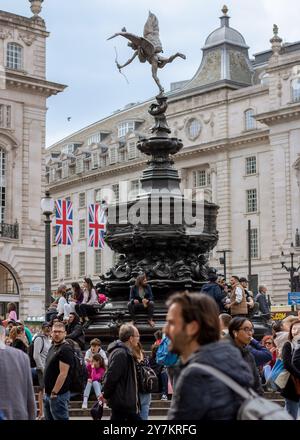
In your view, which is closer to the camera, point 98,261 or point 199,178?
point 199,178

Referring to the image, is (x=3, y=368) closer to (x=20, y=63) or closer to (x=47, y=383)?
(x=47, y=383)

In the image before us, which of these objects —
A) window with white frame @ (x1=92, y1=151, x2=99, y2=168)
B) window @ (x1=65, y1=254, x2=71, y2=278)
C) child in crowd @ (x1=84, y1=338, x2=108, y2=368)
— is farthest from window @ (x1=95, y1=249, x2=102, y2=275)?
child in crowd @ (x1=84, y1=338, x2=108, y2=368)

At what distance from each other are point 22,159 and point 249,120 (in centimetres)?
2554

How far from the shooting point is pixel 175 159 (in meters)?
78.4

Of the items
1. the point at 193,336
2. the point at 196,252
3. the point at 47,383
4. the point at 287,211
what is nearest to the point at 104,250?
the point at 287,211

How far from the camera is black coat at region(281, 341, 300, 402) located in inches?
427

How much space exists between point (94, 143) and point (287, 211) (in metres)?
30.2

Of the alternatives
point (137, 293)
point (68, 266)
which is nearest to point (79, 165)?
point (68, 266)

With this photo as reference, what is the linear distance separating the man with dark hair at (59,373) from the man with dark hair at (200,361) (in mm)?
6587

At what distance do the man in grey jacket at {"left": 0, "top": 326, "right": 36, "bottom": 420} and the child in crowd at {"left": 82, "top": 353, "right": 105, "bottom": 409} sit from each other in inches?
302

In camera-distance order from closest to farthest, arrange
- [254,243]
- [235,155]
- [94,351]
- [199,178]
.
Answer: [94,351], [254,243], [235,155], [199,178]

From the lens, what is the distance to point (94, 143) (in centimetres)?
9206

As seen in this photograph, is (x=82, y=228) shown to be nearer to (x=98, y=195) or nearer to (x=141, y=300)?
(x=98, y=195)

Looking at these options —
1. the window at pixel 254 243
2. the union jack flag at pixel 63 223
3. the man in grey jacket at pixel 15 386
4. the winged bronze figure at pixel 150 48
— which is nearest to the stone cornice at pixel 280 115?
the window at pixel 254 243
